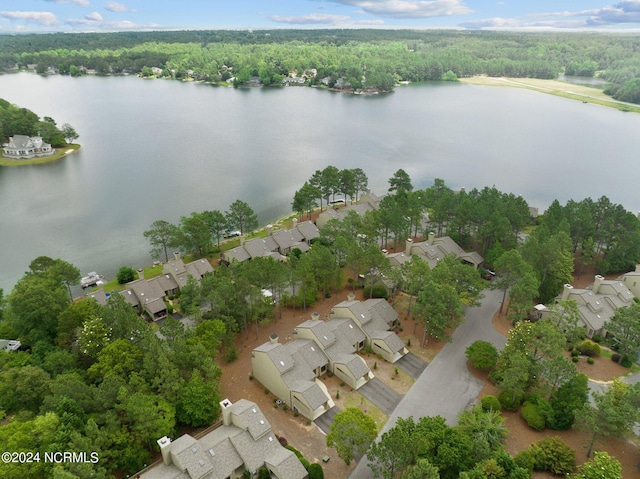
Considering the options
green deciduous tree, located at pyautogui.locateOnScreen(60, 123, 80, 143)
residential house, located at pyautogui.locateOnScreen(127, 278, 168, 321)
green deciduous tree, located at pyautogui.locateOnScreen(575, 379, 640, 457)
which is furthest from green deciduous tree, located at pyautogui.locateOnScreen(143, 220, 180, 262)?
green deciduous tree, located at pyautogui.locateOnScreen(60, 123, 80, 143)

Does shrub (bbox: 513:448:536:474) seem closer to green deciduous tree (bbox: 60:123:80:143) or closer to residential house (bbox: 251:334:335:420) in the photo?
residential house (bbox: 251:334:335:420)

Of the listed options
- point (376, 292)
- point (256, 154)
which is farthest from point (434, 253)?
Result: point (256, 154)

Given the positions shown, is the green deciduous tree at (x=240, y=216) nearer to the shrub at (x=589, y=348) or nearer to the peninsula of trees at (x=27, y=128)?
the shrub at (x=589, y=348)

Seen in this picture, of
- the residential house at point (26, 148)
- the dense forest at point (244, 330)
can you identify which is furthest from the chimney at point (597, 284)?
the residential house at point (26, 148)

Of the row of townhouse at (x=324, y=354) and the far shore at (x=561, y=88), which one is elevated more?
the far shore at (x=561, y=88)

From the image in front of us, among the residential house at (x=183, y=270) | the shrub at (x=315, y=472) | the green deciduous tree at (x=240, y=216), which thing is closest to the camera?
the shrub at (x=315, y=472)

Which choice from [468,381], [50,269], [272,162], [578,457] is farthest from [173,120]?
[578,457]

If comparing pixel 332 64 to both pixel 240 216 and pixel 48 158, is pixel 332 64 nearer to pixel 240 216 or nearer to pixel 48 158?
pixel 48 158
